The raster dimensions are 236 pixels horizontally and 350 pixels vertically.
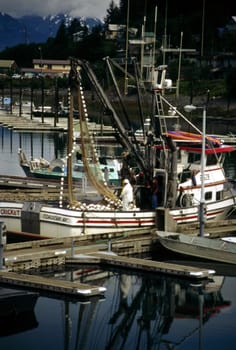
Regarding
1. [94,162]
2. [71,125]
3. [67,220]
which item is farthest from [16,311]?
[94,162]

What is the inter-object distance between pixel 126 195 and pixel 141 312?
26.0 feet

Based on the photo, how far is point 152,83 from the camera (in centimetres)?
3691

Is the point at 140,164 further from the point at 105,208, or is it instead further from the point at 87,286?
the point at 87,286

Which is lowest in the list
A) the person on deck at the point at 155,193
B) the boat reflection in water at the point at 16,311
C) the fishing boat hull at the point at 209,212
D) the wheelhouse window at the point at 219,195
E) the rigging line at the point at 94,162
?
the boat reflection in water at the point at 16,311

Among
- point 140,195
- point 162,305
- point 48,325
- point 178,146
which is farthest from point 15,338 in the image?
point 178,146

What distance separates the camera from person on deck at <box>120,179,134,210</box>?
3425 cm

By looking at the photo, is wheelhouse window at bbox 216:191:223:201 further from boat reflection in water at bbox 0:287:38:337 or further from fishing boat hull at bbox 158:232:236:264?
boat reflection in water at bbox 0:287:38:337

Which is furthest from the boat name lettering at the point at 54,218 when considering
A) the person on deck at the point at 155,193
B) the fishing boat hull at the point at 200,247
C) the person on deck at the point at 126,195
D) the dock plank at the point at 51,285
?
the dock plank at the point at 51,285

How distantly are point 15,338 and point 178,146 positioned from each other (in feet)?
52.3

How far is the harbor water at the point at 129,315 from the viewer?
24.0m

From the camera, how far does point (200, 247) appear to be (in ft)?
104

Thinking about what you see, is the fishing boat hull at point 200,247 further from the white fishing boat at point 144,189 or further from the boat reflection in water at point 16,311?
the boat reflection in water at point 16,311

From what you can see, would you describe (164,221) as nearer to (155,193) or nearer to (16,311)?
(155,193)

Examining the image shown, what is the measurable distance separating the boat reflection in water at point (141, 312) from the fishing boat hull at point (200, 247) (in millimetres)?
1395
